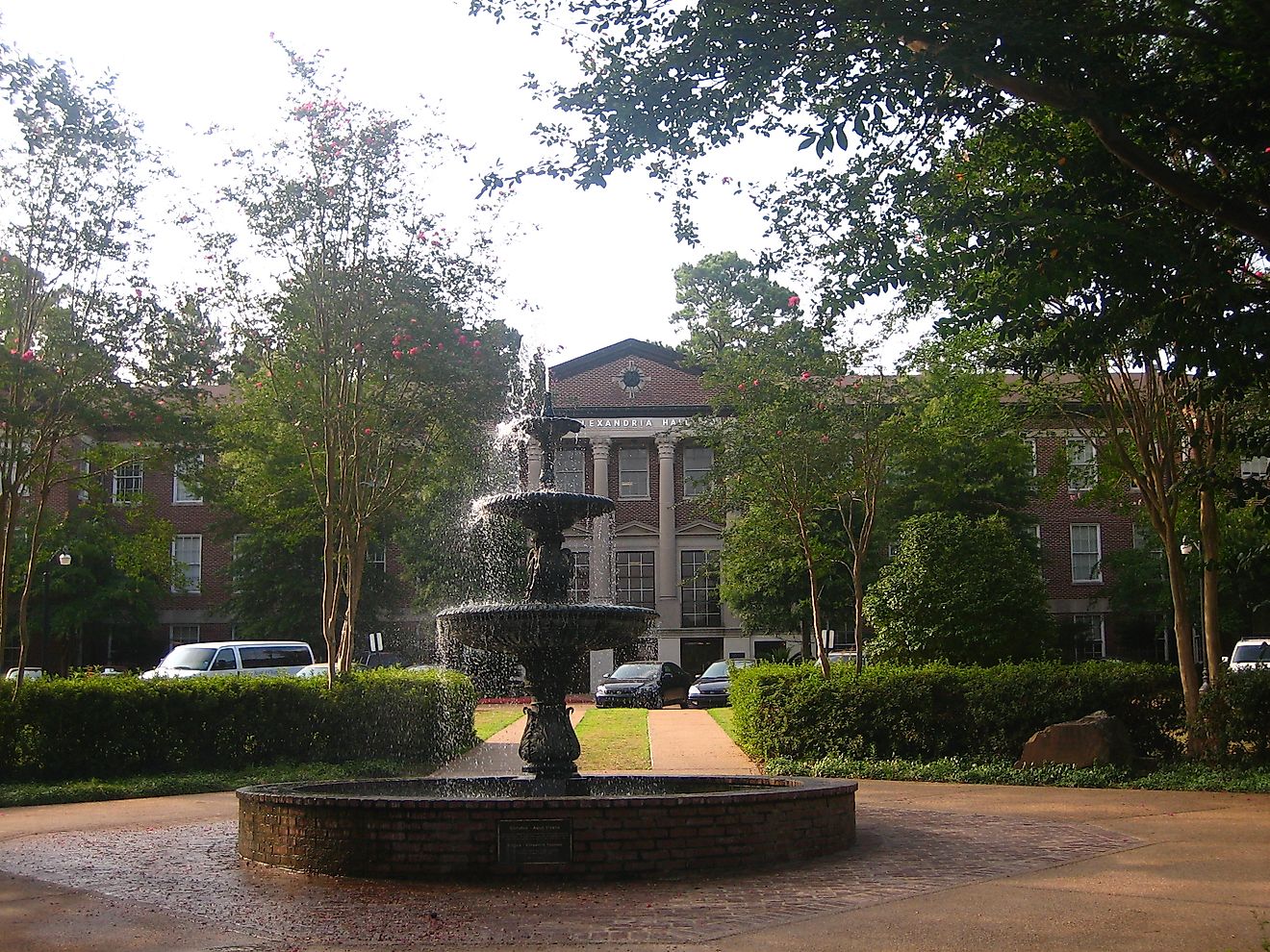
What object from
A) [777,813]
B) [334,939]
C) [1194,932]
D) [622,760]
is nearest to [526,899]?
[334,939]

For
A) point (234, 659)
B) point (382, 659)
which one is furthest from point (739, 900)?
point (382, 659)

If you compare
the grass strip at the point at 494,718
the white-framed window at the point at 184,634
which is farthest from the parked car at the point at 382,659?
the white-framed window at the point at 184,634

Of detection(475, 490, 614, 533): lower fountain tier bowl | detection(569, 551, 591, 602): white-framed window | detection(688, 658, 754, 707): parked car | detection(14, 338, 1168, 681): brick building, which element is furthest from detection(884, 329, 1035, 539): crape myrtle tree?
detection(14, 338, 1168, 681): brick building

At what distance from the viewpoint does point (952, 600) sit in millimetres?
25688

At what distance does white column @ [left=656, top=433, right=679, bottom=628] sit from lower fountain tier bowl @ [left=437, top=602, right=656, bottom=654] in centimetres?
3667

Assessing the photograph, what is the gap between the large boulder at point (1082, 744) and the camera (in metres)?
15.9

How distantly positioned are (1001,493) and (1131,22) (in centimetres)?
3374

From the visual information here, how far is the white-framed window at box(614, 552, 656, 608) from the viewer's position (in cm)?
4875

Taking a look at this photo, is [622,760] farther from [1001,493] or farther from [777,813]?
[1001,493]

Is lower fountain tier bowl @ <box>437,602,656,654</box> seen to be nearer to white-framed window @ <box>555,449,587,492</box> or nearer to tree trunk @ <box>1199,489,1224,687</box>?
tree trunk @ <box>1199,489,1224,687</box>

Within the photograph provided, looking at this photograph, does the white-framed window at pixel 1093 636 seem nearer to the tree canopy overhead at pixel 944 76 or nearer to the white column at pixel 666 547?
the white column at pixel 666 547

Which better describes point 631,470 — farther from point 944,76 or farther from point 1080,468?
point 944,76

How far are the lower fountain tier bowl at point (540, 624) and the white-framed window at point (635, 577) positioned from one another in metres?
37.3

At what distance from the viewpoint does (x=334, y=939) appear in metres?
7.12
